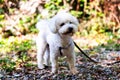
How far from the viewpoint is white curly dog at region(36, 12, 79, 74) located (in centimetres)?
550

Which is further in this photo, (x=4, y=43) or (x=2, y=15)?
(x=2, y=15)

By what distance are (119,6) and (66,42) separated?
5774 mm

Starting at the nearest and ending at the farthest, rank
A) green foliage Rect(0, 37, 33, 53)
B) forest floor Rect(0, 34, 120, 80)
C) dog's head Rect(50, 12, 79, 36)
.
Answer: dog's head Rect(50, 12, 79, 36)
forest floor Rect(0, 34, 120, 80)
green foliage Rect(0, 37, 33, 53)

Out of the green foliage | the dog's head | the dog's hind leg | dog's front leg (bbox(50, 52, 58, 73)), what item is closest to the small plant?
the dog's hind leg

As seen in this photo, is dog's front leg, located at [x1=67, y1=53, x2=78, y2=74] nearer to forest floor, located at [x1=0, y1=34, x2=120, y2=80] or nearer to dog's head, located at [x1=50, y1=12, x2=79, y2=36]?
forest floor, located at [x1=0, y1=34, x2=120, y2=80]

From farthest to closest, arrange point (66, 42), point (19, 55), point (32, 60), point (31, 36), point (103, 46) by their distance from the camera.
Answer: point (31, 36) → point (103, 46) → point (19, 55) → point (32, 60) → point (66, 42)

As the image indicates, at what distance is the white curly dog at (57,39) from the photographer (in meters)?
5.50

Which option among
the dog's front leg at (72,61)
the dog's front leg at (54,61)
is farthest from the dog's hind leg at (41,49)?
the dog's front leg at (72,61)

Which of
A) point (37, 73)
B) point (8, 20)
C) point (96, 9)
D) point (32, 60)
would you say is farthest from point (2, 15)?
point (37, 73)

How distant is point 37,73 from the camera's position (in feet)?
21.5

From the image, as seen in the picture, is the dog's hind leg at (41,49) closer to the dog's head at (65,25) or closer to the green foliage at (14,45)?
the dog's head at (65,25)

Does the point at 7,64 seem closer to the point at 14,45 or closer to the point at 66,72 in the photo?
the point at 66,72

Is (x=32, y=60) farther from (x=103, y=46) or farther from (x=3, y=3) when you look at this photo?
(x=3, y=3)

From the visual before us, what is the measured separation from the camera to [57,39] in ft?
19.4
